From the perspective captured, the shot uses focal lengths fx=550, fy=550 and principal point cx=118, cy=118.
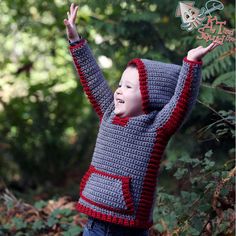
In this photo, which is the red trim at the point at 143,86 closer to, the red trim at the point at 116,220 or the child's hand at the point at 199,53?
the child's hand at the point at 199,53

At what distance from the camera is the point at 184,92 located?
2.41 meters

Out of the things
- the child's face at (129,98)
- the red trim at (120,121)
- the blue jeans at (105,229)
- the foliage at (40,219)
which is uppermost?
the child's face at (129,98)

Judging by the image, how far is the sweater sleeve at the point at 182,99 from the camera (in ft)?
7.86

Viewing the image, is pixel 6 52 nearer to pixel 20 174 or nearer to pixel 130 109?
pixel 20 174

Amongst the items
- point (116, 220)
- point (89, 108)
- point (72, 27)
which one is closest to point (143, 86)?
point (72, 27)

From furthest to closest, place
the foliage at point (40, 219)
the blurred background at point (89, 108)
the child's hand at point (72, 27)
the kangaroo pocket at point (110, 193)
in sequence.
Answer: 1. the foliage at point (40, 219)
2. the blurred background at point (89, 108)
3. the child's hand at point (72, 27)
4. the kangaroo pocket at point (110, 193)

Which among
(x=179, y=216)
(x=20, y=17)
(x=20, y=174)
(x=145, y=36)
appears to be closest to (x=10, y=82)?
(x=20, y=17)

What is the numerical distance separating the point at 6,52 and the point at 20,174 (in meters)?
1.29

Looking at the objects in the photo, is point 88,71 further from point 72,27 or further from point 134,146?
point 134,146

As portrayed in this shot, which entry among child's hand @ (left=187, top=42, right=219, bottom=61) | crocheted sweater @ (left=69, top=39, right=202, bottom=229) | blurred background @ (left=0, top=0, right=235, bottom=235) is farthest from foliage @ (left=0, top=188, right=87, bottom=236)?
child's hand @ (left=187, top=42, right=219, bottom=61)

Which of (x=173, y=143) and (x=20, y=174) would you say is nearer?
(x=173, y=143)

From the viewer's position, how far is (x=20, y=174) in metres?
5.62

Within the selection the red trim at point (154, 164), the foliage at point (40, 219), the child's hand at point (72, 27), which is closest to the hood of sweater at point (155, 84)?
the red trim at point (154, 164)

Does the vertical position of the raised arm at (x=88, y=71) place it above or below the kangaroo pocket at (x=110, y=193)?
above
